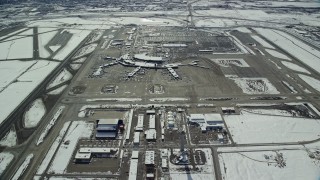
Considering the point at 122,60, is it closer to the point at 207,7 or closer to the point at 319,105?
the point at 319,105

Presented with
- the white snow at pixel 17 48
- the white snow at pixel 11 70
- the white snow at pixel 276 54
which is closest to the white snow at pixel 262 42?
the white snow at pixel 276 54

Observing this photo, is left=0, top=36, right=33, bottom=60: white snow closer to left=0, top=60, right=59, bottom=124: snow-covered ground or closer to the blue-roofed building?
left=0, top=60, right=59, bottom=124: snow-covered ground

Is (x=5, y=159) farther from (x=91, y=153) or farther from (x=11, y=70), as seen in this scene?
(x=11, y=70)

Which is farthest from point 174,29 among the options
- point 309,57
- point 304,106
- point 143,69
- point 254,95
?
point 304,106

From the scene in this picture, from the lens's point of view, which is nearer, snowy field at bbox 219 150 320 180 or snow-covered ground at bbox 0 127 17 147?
snowy field at bbox 219 150 320 180

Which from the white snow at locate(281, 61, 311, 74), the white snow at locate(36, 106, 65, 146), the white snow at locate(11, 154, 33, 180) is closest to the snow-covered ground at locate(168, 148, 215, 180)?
the white snow at locate(11, 154, 33, 180)

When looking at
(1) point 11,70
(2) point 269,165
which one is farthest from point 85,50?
(2) point 269,165

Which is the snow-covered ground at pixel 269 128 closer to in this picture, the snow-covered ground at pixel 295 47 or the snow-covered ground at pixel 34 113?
the snow-covered ground at pixel 295 47
